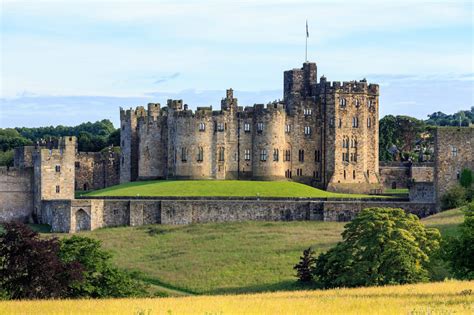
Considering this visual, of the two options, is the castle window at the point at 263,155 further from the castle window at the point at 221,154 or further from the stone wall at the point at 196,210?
the stone wall at the point at 196,210

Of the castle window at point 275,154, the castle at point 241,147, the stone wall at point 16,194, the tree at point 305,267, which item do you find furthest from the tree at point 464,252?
the stone wall at point 16,194

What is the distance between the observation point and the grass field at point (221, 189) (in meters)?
95.9

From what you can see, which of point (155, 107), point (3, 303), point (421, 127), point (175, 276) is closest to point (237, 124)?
point (155, 107)

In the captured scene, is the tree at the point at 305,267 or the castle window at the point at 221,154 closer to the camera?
the tree at the point at 305,267

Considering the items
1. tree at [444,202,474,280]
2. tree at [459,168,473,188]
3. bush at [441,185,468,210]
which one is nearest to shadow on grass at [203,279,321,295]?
tree at [444,202,474,280]

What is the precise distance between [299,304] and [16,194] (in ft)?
184

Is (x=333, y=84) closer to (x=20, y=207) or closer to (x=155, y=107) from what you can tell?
(x=155, y=107)

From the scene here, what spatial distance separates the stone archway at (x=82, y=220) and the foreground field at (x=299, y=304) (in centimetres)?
4116

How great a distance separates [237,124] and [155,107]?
327 inches

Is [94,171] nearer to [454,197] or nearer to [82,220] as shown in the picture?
[82,220]

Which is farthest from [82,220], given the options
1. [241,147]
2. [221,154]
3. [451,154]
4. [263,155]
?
[451,154]

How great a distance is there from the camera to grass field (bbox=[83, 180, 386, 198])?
9588 centimetres

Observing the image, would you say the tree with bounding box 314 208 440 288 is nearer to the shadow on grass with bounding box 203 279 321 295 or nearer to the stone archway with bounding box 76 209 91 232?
the shadow on grass with bounding box 203 279 321 295

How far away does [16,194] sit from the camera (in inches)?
3794
